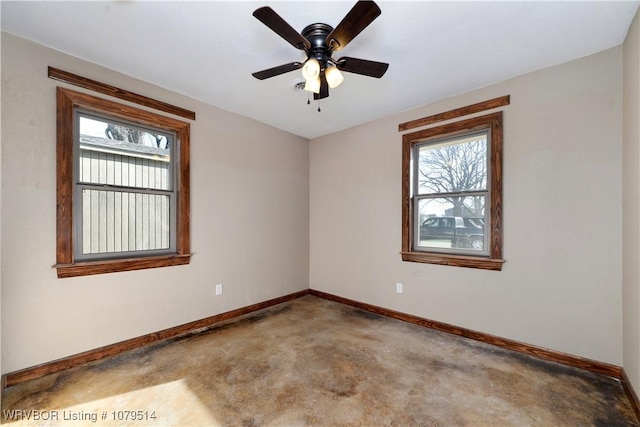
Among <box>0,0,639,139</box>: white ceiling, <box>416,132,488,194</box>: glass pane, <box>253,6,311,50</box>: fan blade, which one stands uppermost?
<box>0,0,639,139</box>: white ceiling

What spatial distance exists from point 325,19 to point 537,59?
1869 millimetres

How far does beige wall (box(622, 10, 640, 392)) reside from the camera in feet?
5.81

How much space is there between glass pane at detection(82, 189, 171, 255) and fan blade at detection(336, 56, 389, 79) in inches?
89.0

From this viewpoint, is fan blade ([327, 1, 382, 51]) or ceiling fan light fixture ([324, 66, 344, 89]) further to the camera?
ceiling fan light fixture ([324, 66, 344, 89])


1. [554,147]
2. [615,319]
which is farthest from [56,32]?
[615,319]

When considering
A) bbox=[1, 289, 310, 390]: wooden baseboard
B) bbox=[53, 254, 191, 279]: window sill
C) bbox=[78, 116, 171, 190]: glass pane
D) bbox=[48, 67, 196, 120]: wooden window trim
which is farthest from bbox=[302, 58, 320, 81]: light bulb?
bbox=[1, 289, 310, 390]: wooden baseboard

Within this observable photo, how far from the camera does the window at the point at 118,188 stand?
87.6 inches

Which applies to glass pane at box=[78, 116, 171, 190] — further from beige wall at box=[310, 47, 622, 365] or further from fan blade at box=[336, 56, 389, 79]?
beige wall at box=[310, 47, 622, 365]

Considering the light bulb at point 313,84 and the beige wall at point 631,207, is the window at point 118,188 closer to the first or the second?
the light bulb at point 313,84

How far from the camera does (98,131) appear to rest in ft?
8.04

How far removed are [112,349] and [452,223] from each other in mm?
3579

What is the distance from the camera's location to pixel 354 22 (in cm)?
149

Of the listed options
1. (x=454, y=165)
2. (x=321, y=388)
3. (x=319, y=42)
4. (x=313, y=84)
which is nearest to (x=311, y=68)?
(x=313, y=84)

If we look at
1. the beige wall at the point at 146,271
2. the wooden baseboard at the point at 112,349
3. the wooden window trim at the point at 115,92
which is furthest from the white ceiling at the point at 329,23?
the wooden baseboard at the point at 112,349
